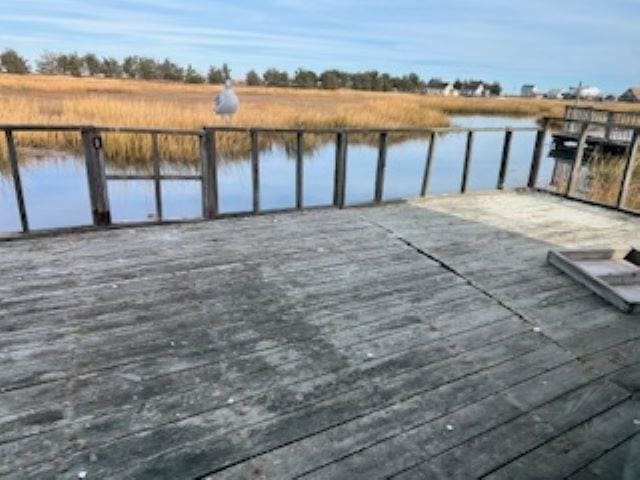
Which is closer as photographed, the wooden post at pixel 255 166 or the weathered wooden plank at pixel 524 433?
the weathered wooden plank at pixel 524 433

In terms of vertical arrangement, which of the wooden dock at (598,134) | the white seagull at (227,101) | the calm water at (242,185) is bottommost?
the calm water at (242,185)

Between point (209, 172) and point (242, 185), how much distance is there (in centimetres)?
574

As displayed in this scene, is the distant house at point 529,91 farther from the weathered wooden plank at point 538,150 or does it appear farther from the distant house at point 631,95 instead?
the weathered wooden plank at point 538,150

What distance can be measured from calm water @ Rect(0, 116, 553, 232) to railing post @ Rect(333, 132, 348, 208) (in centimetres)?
187

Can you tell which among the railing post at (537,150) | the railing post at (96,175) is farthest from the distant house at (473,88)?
the railing post at (96,175)

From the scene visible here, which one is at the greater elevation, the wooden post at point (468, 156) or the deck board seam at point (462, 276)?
the wooden post at point (468, 156)

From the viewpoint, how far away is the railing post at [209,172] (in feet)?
14.0

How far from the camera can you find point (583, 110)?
51.7ft

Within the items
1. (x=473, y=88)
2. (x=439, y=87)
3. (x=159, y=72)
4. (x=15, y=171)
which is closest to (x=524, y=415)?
(x=15, y=171)

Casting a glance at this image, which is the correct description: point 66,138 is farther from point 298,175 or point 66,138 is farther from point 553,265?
point 553,265

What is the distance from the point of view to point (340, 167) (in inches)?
197

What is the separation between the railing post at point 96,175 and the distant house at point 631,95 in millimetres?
78419

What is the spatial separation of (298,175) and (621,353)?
3240mm

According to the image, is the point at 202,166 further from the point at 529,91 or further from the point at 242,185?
the point at 529,91
